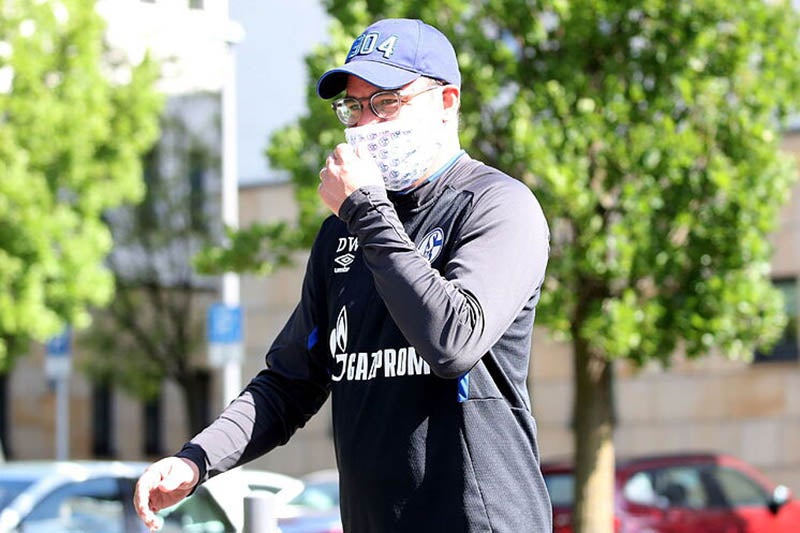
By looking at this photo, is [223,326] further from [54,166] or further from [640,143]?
[640,143]

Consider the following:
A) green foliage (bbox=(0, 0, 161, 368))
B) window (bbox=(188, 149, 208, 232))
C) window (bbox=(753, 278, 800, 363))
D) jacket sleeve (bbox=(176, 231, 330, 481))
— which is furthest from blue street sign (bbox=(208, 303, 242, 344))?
jacket sleeve (bbox=(176, 231, 330, 481))

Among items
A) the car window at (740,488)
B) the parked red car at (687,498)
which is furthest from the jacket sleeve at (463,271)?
the car window at (740,488)

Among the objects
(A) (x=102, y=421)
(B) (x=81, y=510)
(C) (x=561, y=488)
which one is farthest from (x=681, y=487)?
(A) (x=102, y=421)

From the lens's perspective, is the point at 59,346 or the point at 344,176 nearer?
the point at 344,176

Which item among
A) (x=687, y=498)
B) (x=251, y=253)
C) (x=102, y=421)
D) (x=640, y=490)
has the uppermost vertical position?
(x=251, y=253)

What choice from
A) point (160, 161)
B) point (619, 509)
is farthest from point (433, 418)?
point (160, 161)

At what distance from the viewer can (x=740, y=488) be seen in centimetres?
1473

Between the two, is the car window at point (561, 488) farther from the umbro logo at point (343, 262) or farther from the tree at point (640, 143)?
the umbro logo at point (343, 262)

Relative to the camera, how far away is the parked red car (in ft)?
45.3

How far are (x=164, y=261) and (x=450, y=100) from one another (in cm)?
2435

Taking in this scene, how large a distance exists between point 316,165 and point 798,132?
1119 centimetres

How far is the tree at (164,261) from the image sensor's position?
86.7ft

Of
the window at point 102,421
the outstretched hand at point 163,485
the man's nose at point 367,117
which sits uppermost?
the man's nose at point 367,117

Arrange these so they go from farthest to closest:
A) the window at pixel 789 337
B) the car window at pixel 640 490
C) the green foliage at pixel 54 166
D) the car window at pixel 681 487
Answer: the window at pixel 789 337 < the green foliage at pixel 54 166 < the car window at pixel 681 487 < the car window at pixel 640 490
